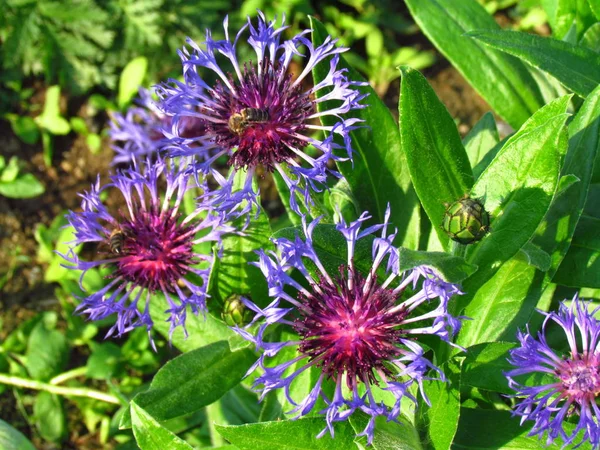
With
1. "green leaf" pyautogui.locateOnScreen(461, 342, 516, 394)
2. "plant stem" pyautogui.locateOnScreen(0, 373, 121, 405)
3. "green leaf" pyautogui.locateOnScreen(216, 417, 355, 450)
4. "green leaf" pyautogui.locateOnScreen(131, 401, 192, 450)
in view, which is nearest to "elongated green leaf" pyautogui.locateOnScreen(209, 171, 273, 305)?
"green leaf" pyautogui.locateOnScreen(131, 401, 192, 450)

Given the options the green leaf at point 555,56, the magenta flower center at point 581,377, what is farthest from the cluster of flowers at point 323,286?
the green leaf at point 555,56

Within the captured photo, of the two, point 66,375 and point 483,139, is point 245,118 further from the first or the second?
Result: point 66,375

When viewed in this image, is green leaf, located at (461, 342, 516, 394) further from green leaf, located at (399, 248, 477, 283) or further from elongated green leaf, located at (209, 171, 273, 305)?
elongated green leaf, located at (209, 171, 273, 305)

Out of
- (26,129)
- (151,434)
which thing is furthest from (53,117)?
(151,434)

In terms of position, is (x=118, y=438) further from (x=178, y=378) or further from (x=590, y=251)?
(x=590, y=251)

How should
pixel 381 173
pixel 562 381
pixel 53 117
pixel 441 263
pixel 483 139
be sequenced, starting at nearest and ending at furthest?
pixel 441 263
pixel 562 381
pixel 381 173
pixel 483 139
pixel 53 117

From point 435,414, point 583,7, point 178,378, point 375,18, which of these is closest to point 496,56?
point 583,7

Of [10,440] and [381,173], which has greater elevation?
[381,173]
